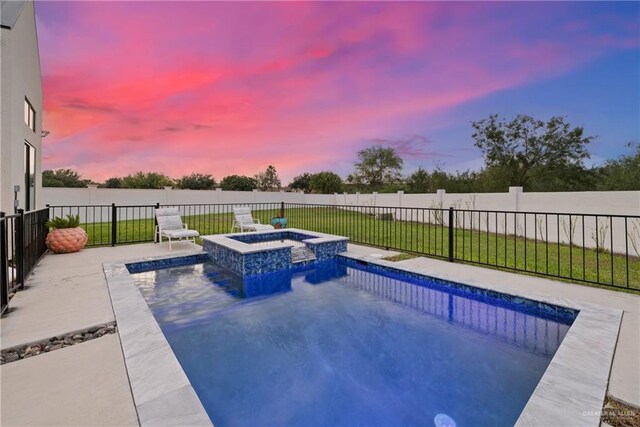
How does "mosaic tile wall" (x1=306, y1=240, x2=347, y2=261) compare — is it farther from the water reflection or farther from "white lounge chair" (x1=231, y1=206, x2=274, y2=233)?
"white lounge chair" (x1=231, y1=206, x2=274, y2=233)

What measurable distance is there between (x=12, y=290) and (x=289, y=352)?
3592 millimetres

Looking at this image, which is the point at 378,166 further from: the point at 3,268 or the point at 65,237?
the point at 3,268

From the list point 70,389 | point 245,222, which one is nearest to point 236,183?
point 245,222

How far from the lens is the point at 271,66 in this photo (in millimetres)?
9820

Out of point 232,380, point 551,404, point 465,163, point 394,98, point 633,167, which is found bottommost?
point 232,380

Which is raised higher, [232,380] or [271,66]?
[271,66]

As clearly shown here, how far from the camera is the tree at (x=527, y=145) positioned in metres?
17.4

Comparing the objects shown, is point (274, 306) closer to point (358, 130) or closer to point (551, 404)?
point (551, 404)

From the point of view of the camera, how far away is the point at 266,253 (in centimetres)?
525

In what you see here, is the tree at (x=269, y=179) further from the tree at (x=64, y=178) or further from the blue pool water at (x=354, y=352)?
the blue pool water at (x=354, y=352)

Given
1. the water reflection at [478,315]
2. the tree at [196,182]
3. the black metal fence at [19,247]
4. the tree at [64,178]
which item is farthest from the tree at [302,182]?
the water reflection at [478,315]

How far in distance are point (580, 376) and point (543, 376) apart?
24cm

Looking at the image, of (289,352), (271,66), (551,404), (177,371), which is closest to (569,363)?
(551,404)

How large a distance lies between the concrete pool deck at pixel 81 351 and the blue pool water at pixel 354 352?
0.53 m
